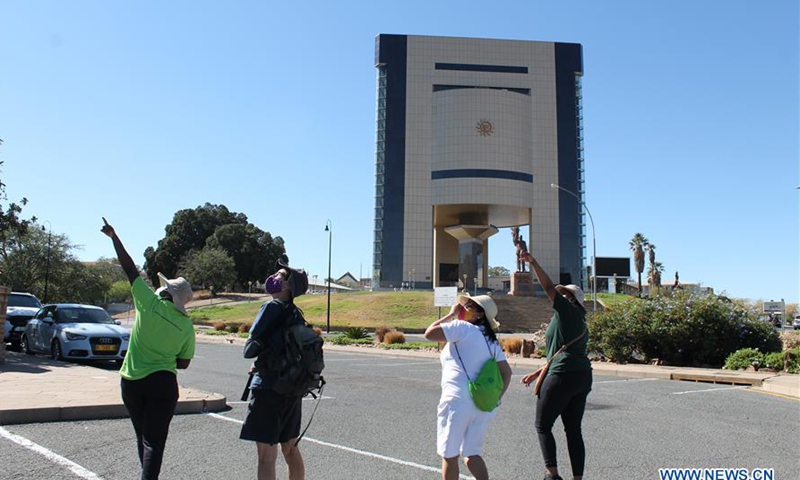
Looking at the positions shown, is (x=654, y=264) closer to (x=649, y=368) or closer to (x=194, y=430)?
(x=649, y=368)

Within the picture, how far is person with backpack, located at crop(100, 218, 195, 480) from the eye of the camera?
15.3 feet

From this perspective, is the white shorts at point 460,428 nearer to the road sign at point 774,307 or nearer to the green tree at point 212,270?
the road sign at point 774,307

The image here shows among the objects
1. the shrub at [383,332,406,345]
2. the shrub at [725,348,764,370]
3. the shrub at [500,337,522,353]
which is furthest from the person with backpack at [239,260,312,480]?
the shrub at [383,332,406,345]

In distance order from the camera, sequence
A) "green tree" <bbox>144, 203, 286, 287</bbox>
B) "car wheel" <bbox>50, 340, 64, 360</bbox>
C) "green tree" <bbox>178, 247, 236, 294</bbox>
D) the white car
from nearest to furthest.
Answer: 1. "car wheel" <bbox>50, 340, 64, 360</bbox>
2. the white car
3. "green tree" <bbox>178, 247, 236, 294</bbox>
4. "green tree" <bbox>144, 203, 286, 287</bbox>

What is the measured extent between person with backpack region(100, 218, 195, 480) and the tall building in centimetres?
9008

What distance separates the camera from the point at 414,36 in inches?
4026

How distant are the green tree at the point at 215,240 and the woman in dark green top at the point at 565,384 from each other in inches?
3926

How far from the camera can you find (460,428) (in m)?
4.50

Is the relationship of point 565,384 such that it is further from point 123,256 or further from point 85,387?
point 85,387

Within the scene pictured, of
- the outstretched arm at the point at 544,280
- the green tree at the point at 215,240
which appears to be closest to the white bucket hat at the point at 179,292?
the outstretched arm at the point at 544,280

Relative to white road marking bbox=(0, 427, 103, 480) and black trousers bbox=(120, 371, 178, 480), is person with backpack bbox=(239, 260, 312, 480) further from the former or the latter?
white road marking bbox=(0, 427, 103, 480)

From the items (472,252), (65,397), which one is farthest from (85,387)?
(472,252)

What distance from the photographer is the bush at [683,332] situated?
1819 cm

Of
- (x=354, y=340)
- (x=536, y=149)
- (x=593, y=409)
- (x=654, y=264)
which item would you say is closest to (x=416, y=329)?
(x=354, y=340)
